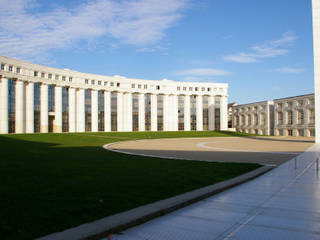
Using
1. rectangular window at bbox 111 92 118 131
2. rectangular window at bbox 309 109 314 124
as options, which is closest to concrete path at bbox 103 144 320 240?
rectangular window at bbox 309 109 314 124

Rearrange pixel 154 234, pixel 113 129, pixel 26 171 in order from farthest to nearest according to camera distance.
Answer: pixel 113 129 → pixel 26 171 → pixel 154 234

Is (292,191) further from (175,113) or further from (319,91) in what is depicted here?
(175,113)

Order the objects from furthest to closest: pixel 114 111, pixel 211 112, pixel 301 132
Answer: pixel 211 112 → pixel 114 111 → pixel 301 132

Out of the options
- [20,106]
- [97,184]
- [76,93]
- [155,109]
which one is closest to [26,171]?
[97,184]

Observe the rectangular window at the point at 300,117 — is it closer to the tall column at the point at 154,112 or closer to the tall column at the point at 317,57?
the tall column at the point at 317,57

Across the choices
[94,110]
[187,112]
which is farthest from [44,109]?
[187,112]

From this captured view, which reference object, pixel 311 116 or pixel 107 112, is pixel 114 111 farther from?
pixel 311 116

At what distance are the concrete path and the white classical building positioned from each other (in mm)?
59982

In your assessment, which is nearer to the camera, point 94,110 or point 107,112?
point 94,110

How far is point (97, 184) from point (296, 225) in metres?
6.45

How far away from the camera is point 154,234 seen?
5949 mm

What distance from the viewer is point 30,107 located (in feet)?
212

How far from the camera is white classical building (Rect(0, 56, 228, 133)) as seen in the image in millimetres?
61688

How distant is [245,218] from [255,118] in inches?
4024
